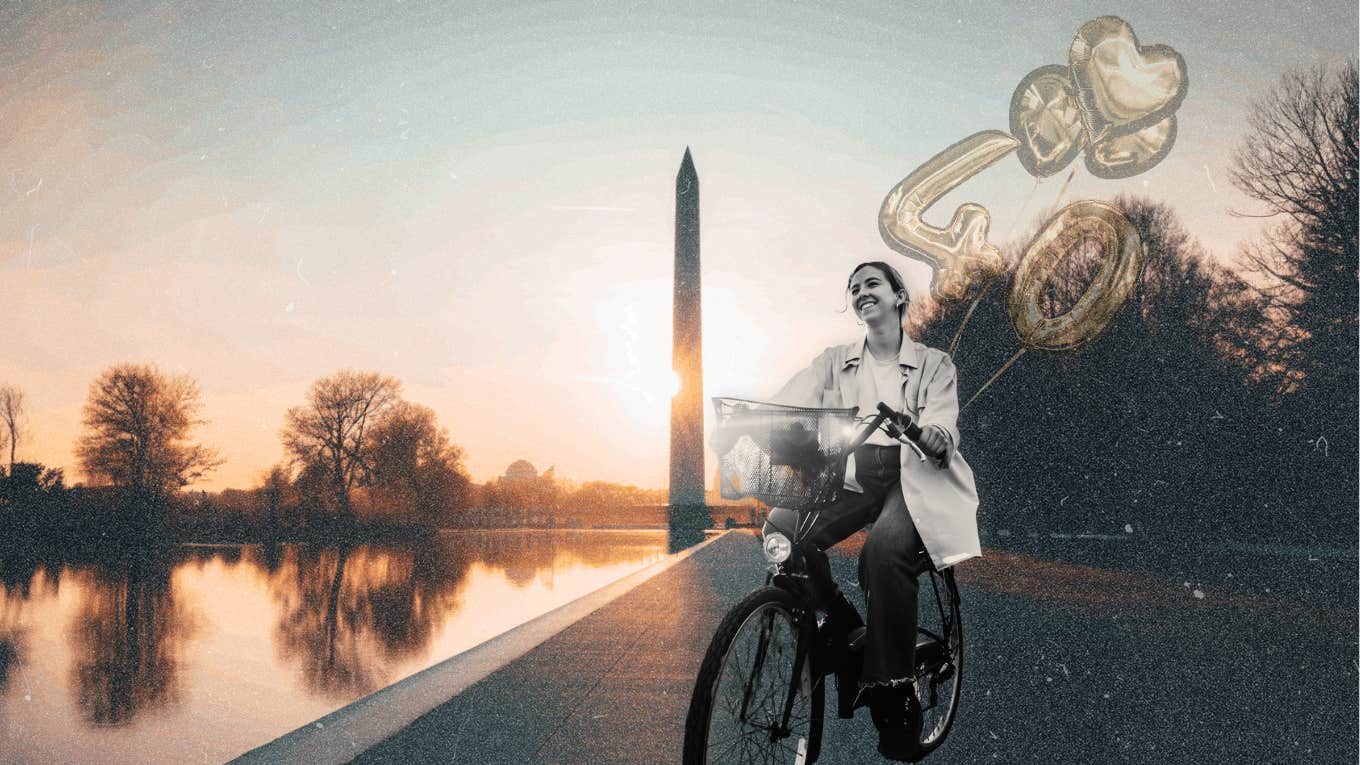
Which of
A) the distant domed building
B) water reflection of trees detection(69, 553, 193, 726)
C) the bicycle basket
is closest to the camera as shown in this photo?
the bicycle basket

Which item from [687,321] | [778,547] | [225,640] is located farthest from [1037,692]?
[687,321]

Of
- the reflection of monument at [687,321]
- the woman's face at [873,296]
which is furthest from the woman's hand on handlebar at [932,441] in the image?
the reflection of monument at [687,321]

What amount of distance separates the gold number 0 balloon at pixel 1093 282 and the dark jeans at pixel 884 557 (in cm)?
125

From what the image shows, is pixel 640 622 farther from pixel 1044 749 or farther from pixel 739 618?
pixel 739 618

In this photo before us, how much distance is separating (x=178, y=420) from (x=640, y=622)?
37.7 meters

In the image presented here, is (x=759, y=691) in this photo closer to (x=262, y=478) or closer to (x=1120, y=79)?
(x=1120, y=79)

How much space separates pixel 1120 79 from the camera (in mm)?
5102

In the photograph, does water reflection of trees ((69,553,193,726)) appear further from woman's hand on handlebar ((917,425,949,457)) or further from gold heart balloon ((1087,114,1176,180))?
gold heart balloon ((1087,114,1176,180))

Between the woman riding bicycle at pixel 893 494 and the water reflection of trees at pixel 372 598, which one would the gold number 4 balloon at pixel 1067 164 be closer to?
the woman riding bicycle at pixel 893 494

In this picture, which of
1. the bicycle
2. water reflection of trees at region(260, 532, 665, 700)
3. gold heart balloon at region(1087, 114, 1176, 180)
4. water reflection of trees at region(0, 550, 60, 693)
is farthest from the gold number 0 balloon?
water reflection of trees at region(0, 550, 60, 693)

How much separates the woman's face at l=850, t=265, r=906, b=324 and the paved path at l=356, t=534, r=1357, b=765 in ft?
6.62

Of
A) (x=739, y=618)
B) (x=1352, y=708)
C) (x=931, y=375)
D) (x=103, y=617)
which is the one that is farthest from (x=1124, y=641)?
(x=103, y=617)

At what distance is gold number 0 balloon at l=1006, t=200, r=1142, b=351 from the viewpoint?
169 inches

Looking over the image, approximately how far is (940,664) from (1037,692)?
1894 mm
